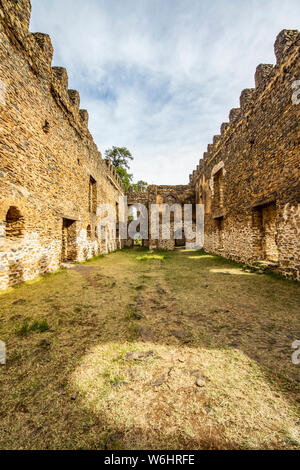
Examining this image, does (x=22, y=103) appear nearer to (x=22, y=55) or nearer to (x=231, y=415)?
(x=22, y=55)

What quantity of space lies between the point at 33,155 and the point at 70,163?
2.57 meters

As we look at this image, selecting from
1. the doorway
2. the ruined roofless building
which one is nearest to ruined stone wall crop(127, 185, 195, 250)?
the ruined roofless building

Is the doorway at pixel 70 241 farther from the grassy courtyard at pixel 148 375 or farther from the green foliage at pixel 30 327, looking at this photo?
the green foliage at pixel 30 327

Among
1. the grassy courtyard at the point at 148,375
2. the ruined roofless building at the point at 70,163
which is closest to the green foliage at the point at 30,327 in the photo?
the grassy courtyard at the point at 148,375

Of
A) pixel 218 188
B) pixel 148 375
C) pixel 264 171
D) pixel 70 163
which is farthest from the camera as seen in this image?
pixel 218 188

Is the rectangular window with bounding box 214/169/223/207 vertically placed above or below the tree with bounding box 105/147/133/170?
below

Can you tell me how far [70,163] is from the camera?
7691 millimetres

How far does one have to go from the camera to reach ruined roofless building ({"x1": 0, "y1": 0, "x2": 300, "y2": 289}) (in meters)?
4.42

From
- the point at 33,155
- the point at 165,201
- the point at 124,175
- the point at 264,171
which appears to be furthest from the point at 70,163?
the point at 124,175

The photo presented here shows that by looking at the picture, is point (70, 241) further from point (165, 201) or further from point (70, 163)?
point (165, 201)

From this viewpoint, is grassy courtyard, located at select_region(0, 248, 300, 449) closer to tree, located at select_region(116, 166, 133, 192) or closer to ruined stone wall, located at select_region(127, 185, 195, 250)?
ruined stone wall, located at select_region(127, 185, 195, 250)

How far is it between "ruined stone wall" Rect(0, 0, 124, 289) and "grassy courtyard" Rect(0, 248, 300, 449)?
5.68 feet

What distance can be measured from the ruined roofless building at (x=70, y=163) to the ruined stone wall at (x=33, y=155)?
26mm

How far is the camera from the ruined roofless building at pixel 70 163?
4.42 metres
